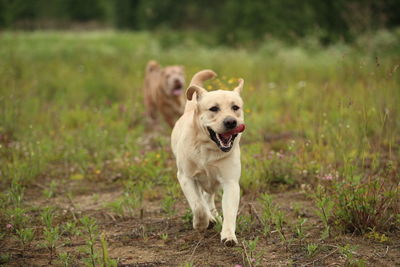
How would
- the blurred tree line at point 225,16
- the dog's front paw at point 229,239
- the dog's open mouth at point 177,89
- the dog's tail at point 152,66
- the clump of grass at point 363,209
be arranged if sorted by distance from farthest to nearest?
the blurred tree line at point 225,16
the dog's tail at point 152,66
the dog's open mouth at point 177,89
the clump of grass at point 363,209
the dog's front paw at point 229,239

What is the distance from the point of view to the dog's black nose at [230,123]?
3.46m

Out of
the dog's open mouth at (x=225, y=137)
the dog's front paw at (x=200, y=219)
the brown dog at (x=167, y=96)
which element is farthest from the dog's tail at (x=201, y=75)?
the brown dog at (x=167, y=96)

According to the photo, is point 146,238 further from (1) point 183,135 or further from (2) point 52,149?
(2) point 52,149

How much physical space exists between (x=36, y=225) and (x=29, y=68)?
8.48m

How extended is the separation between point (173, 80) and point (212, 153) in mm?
5457

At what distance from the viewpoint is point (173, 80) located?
29.6 ft

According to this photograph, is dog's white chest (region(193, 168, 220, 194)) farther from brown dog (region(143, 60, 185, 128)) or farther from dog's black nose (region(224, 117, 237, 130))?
brown dog (region(143, 60, 185, 128))

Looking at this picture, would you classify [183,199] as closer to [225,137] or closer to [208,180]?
[208,180]

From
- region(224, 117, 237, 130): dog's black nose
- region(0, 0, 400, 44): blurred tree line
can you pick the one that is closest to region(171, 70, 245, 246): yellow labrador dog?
region(224, 117, 237, 130): dog's black nose

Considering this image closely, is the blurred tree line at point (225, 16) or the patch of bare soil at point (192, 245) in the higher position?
the blurred tree line at point (225, 16)

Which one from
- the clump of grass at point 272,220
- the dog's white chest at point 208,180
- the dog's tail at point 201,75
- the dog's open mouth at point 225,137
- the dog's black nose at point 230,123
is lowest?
the clump of grass at point 272,220

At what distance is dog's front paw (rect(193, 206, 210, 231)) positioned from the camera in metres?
3.71

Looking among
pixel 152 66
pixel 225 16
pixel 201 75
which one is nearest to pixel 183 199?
pixel 201 75

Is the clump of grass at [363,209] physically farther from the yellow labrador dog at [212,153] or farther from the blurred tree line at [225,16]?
the blurred tree line at [225,16]
